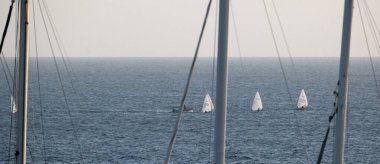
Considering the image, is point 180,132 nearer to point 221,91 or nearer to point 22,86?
point 22,86

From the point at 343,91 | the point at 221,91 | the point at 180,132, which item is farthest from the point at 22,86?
the point at 180,132

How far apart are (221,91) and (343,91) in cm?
411

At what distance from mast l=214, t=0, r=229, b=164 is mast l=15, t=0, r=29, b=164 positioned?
20.2 feet

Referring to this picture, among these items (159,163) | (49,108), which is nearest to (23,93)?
(159,163)

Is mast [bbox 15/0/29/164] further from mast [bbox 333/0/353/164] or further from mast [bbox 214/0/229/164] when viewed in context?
mast [bbox 333/0/353/164]

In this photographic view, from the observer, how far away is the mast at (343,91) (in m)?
17.6

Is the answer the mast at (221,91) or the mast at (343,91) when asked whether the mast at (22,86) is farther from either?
the mast at (343,91)

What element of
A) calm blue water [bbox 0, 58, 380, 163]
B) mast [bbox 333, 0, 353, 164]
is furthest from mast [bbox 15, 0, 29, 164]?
calm blue water [bbox 0, 58, 380, 163]

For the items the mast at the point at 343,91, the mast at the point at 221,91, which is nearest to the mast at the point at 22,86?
the mast at the point at 221,91

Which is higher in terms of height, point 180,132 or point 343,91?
point 343,91

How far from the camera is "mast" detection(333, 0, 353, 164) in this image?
1764 cm

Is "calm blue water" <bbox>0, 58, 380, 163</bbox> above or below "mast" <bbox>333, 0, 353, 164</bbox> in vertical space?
below

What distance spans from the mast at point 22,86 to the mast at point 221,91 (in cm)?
616

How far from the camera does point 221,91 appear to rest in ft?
49.6
